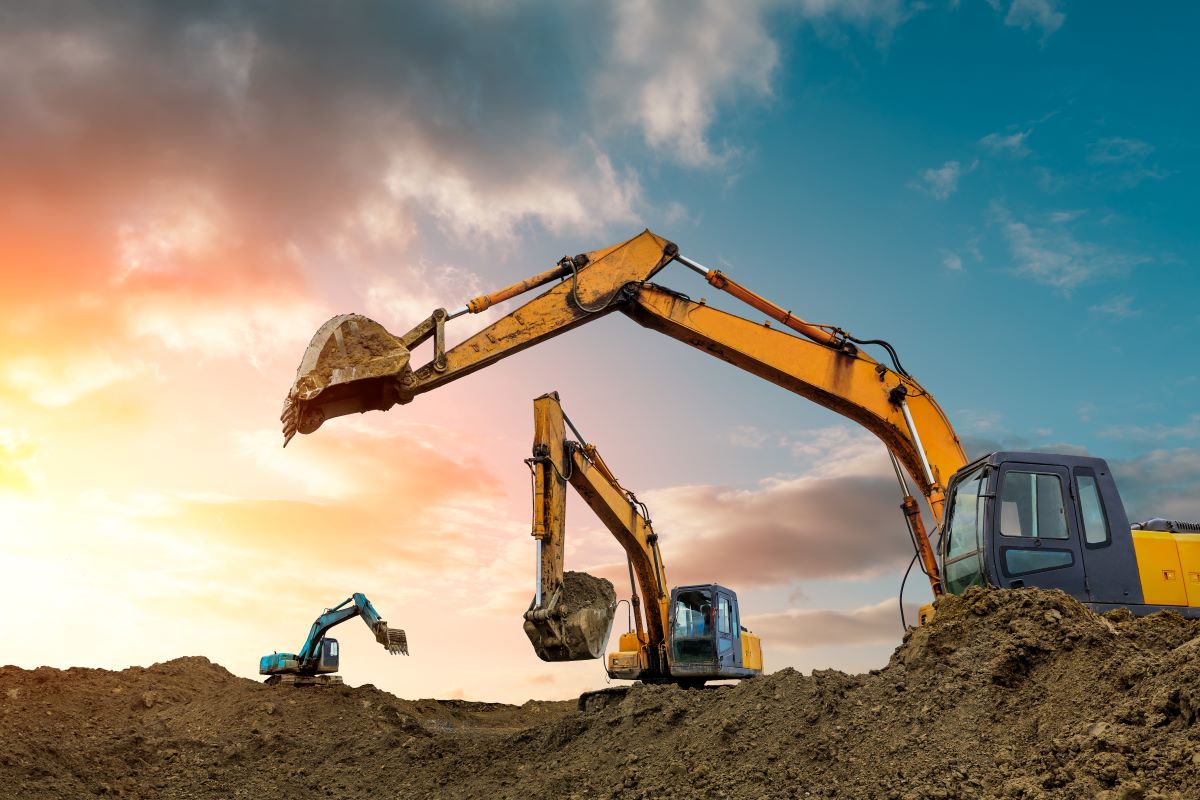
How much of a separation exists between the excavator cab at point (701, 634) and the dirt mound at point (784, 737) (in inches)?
64.4

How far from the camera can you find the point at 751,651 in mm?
14797

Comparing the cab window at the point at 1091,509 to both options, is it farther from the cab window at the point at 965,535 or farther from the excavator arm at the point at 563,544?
the excavator arm at the point at 563,544

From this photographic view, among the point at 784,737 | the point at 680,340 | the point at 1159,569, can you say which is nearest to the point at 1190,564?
the point at 1159,569

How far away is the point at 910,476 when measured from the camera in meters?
10.5

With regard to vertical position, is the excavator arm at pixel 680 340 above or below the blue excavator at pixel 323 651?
above

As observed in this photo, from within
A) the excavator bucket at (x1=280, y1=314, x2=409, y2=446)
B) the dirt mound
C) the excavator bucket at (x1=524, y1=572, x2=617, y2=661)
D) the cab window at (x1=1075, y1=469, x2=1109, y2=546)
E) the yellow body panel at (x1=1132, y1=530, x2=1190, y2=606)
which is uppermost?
the excavator bucket at (x1=280, y1=314, x2=409, y2=446)

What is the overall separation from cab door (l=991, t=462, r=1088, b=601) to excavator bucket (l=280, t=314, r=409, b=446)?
→ 623 cm

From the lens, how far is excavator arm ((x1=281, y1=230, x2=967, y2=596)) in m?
9.80

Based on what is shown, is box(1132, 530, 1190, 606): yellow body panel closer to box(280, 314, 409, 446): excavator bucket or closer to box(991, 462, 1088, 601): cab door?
box(991, 462, 1088, 601): cab door

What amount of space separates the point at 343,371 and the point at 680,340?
4.09m

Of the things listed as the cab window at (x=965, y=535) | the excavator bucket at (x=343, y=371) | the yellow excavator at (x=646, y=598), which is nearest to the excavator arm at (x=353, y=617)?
the yellow excavator at (x=646, y=598)

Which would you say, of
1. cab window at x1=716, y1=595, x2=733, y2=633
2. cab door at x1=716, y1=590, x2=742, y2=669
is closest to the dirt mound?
cab door at x1=716, y1=590, x2=742, y2=669

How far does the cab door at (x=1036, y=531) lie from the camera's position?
8.05 m

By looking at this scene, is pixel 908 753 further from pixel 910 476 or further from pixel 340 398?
pixel 340 398
